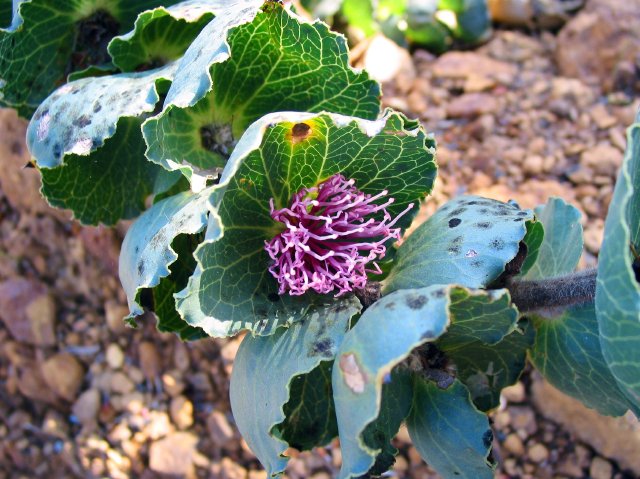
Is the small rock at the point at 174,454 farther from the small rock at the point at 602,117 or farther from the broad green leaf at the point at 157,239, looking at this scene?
the small rock at the point at 602,117

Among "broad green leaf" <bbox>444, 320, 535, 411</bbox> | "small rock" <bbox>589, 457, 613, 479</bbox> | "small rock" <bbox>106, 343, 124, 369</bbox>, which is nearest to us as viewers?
"broad green leaf" <bbox>444, 320, 535, 411</bbox>

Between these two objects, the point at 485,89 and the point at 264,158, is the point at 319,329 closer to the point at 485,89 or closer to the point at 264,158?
the point at 264,158

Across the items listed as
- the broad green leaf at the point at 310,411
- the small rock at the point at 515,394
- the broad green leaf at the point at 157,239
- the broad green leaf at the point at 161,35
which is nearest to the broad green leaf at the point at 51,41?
the broad green leaf at the point at 161,35

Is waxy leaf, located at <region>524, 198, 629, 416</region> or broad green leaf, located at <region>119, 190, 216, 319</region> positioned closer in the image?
broad green leaf, located at <region>119, 190, 216, 319</region>

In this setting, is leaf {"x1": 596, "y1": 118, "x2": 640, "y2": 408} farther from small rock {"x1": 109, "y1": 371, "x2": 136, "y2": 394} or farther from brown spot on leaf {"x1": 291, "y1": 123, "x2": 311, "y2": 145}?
small rock {"x1": 109, "y1": 371, "x2": 136, "y2": 394}

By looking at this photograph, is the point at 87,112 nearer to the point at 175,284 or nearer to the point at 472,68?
the point at 175,284

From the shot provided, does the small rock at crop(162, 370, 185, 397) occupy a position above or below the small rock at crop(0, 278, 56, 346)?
below

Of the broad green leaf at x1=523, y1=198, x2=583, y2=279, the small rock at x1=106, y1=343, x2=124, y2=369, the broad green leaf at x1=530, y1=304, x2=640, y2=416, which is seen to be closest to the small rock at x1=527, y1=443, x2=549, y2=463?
the broad green leaf at x1=530, y1=304, x2=640, y2=416
